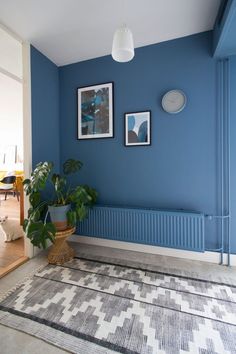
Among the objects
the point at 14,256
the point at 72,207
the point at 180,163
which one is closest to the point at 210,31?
the point at 180,163

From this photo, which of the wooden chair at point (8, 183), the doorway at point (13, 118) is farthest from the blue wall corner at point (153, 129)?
the wooden chair at point (8, 183)

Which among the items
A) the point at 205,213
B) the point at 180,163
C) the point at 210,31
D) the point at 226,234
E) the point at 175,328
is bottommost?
the point at 175,328

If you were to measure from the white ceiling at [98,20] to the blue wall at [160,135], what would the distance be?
20 centimetres

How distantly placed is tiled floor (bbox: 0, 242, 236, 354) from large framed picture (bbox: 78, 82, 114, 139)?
1463 mm

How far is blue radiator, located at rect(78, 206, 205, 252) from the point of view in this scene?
2037 millimetres

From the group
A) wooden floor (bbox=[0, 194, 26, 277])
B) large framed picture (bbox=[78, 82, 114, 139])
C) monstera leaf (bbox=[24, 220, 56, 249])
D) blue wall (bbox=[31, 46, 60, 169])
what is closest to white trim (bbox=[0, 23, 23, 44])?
blue wall (bbox=[31, 46, 60, 169])

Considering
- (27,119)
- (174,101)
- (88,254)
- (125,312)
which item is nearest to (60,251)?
(88,254)

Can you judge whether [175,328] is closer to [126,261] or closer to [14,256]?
[126,261]

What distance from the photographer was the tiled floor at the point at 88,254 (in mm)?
1165

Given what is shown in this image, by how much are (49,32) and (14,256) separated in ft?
8.30

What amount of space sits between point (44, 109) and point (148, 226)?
6.36ft

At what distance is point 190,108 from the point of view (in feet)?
7.03

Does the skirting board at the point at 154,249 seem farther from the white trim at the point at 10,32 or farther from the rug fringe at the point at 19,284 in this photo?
the white trim at the point at 10,32

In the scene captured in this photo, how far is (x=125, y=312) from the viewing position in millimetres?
1416
